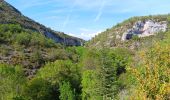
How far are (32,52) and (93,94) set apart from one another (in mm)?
94670

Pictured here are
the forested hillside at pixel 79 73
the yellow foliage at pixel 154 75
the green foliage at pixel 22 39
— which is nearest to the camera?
the yellow foliage at pixel 154 75

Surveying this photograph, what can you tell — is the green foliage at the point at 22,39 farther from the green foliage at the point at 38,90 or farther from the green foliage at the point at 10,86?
the green foliage at the point at 10,86

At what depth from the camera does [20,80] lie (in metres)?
88.1

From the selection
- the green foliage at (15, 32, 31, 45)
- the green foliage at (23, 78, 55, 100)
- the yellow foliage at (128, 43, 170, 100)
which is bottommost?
the green foliage at (23, 78, 55, 100)

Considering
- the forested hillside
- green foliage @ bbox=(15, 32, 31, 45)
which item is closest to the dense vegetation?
the forested hillside

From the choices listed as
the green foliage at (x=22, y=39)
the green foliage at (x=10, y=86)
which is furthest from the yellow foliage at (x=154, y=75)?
the green foliage at (x=22, y=39)

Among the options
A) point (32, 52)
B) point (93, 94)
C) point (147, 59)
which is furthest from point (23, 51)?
point (147, 59)

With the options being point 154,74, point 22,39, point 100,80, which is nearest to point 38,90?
point 100,80

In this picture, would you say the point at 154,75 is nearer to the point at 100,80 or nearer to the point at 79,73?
the point at 100,80

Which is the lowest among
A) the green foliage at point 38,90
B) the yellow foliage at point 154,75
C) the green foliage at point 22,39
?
the green foliage at point 38,90

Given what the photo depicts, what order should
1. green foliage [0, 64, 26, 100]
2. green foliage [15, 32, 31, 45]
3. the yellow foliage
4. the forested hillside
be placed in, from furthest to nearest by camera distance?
1. green foliage [15, 32, 31, 45]
2. green foliage [0, 64, 26, 100]
3. the forested hillside
4. the yellow foliage

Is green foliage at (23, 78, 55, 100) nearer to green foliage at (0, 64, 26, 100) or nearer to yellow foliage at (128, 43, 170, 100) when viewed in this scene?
green foliage at (0, 64, 26, 100)

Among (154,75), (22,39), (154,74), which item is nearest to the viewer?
(154,75)

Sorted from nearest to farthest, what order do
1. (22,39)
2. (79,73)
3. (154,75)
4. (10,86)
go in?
(154,75) < (10,86) < (79,73) < (22,39)
